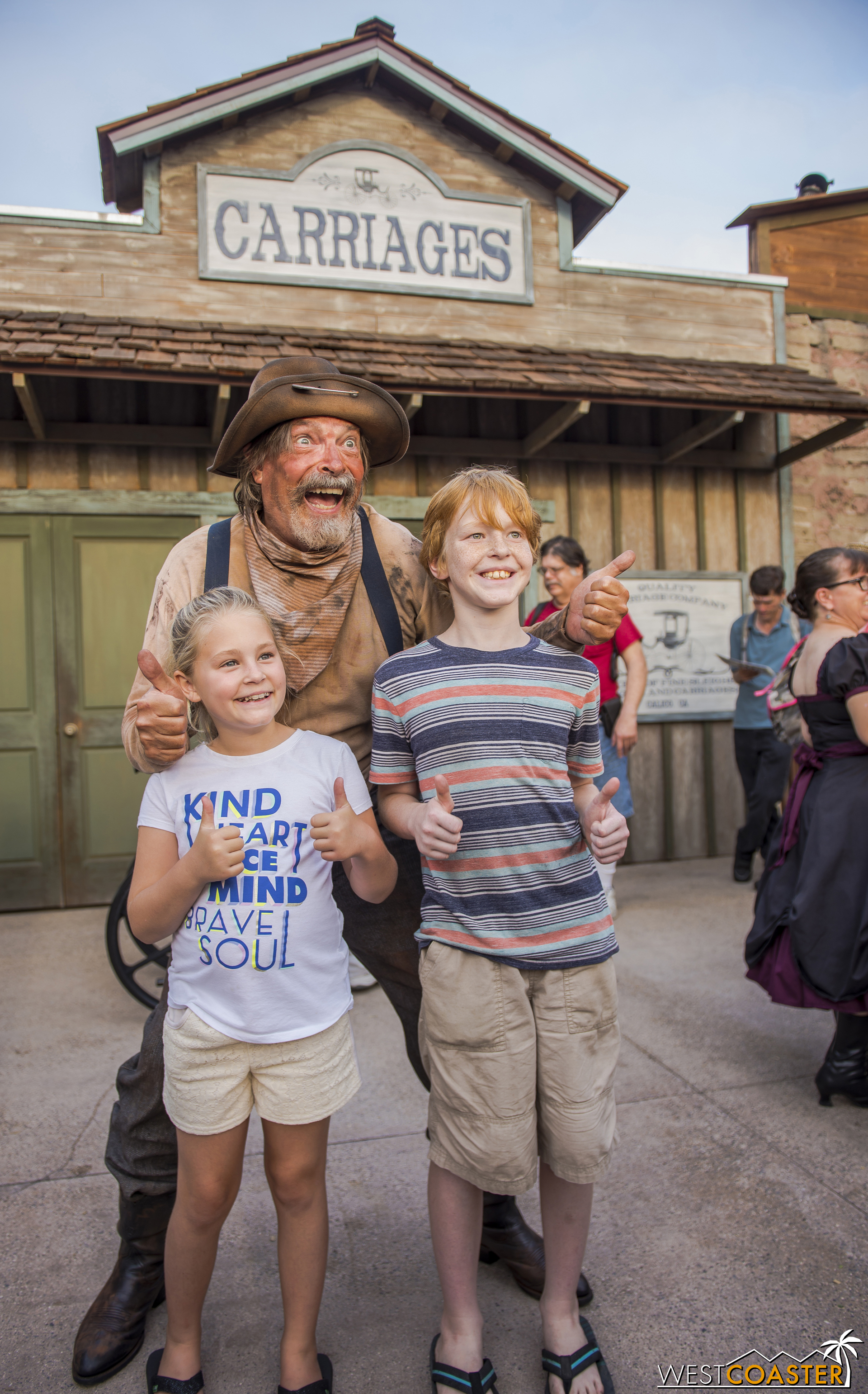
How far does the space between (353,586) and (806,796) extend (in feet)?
6.20

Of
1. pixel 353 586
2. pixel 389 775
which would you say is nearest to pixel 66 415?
pixel 353 586

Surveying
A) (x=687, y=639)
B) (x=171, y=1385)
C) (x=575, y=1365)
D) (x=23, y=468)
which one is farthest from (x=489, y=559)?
(x=687, y=639)

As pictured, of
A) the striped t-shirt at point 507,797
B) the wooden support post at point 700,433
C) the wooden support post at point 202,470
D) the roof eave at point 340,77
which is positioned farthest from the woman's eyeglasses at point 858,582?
the roof eave at point 340,77

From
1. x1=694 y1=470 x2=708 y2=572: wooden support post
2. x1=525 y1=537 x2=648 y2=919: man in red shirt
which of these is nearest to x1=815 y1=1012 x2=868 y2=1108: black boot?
x1=525 y1=537 x2=648 y2=919: man in red shirt

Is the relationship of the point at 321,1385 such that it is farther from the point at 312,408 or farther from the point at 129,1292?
the point at 312,408

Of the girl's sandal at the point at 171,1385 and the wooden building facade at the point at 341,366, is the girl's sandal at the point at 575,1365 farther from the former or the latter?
the wooden building facade at the point at 341,366

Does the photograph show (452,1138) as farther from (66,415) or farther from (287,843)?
(66,415)

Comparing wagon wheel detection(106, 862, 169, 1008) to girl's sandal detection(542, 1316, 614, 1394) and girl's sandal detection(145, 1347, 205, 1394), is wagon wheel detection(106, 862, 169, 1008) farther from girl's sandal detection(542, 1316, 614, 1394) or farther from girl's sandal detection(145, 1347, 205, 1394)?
girl's sandal detection(542, 1316, 614, 1394)

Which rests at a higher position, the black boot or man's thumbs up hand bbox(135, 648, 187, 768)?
man's thumbs up hand bbox(135, 648, 187, 768)

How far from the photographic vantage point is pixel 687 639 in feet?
21.7

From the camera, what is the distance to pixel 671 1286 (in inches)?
78.5

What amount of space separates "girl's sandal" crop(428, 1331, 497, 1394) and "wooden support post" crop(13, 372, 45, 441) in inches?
194

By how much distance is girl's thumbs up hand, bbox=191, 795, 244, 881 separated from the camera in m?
1.52

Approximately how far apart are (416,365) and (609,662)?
2.31m
